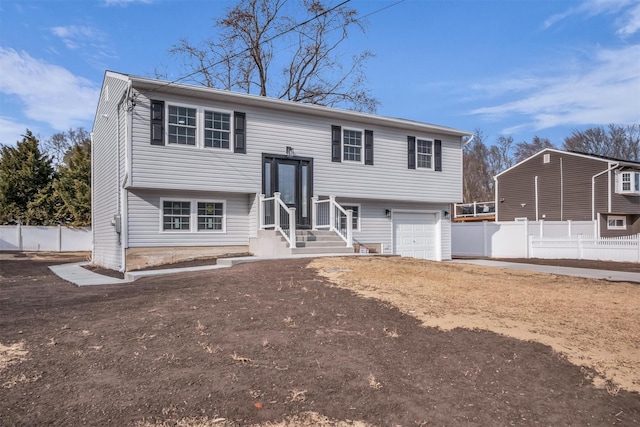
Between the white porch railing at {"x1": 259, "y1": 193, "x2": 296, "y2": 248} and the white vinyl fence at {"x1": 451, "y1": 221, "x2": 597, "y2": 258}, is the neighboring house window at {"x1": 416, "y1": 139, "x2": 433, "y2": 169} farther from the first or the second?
the white vinyl fence at {"x1": 451, "y1": 221, "x2": 597, "y2": 258}

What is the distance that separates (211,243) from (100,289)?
457 cm

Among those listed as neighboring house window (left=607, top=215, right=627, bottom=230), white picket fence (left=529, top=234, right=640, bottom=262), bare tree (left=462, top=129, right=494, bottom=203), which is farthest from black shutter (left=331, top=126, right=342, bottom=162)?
bare tree (left=462, top=129, right=494, bottom=203)

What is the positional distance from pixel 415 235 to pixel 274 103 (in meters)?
7.29

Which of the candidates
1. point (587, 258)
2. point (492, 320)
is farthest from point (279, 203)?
point (587, 258)

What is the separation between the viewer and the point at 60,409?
127 inches

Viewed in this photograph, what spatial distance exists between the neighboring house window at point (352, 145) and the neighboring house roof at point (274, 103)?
1.56 ft

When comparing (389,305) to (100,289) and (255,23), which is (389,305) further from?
(255,23)

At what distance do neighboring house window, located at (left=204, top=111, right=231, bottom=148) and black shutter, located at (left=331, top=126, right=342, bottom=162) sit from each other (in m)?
3.49

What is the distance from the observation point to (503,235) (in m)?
20.7

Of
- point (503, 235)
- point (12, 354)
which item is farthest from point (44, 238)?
point (503, 235)

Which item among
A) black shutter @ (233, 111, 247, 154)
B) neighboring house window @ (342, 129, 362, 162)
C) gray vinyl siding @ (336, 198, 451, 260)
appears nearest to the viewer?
black shutter @ (233, 111, 247, 154)

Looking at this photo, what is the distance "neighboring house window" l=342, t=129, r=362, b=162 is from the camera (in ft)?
48.6

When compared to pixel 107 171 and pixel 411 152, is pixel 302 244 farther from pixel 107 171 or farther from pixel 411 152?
pixel 107 171

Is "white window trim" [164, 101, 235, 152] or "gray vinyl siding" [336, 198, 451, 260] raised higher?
"white window trim" [164, 101, 235, 152]
